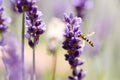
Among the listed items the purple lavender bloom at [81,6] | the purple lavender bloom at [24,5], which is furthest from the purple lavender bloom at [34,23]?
the purple lavender bloom at [81,6]

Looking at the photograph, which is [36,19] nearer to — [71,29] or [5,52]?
[71,29]

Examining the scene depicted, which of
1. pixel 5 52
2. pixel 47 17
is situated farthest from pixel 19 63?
pixel 47 17

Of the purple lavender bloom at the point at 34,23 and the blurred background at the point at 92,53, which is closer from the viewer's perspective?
the purple lavender bloom at the point at 34,23

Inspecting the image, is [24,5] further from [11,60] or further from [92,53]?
[92,53]

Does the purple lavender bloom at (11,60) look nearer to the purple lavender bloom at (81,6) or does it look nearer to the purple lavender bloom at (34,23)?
the purple lavender bloom at (34,23)

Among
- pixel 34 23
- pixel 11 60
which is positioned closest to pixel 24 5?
pixel 34 23

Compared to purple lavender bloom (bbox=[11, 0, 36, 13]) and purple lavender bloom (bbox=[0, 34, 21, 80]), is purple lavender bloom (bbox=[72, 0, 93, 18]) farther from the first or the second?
purple lavender bloom (bbox=[11, 0, 36, 13])

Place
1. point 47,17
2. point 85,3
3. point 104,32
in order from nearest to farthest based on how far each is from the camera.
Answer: point 85,3 < point 104,32 < point 47,17

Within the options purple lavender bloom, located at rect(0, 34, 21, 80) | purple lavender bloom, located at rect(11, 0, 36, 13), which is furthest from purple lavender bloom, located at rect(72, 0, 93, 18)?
purple lavender bloom, located at rect(11, 0, 36, 13)
